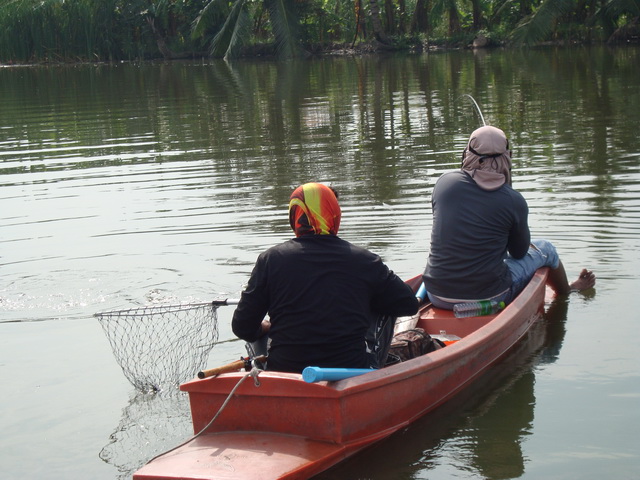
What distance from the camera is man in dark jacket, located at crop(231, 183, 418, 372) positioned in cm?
441

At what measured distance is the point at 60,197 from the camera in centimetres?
1174

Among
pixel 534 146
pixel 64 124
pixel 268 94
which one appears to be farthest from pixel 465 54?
pixel 534 146

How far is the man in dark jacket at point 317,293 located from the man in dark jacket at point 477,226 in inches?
54.6

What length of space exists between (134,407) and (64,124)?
14.8 metres

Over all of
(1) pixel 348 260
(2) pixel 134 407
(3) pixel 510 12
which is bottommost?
(2) pixel 134 407

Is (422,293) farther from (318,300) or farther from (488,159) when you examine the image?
(318,300)

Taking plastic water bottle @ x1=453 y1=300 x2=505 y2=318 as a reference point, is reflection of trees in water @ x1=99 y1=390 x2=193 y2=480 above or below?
below

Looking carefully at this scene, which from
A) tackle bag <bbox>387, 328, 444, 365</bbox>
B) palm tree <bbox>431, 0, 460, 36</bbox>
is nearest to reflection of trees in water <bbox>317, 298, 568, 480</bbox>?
tackle bag <bbox>387, 328, 444, 365</bbox>

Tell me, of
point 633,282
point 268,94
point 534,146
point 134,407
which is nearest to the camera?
point 134,407

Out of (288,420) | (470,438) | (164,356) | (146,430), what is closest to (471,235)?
(470,438)

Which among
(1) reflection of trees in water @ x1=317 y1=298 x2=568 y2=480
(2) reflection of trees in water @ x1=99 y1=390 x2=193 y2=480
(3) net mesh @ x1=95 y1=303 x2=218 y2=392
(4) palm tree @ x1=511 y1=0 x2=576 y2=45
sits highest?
(4) palm tree @ x1=511 y1=0 x2=576 y2=45

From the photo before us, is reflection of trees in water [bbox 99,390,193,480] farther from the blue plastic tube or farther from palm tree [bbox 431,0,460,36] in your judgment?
palm tree [bbox 431,0,460,36]

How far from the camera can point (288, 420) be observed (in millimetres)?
4500

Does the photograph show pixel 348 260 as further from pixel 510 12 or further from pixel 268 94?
pixel 510 12
